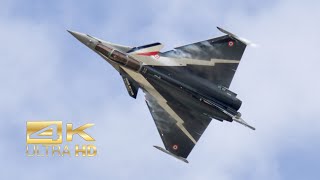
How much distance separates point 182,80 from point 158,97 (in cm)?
262

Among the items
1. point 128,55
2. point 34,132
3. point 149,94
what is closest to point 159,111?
point 149,94

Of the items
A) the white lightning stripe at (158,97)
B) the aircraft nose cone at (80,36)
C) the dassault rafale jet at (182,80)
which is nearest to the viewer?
the aircraft nose cone at (80,36)

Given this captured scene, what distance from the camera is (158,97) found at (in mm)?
61812

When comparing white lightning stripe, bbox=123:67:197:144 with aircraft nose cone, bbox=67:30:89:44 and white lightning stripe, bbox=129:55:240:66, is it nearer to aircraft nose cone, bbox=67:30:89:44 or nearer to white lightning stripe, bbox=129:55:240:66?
white lightning stripe, bbox=129:55:240:66

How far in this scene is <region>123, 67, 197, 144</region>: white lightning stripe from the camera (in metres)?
60.2

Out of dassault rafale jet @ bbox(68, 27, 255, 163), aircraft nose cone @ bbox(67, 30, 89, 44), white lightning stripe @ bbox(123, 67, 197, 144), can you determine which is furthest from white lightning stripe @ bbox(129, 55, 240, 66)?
aircraft nose cone @ bbox(67, 30, 89, 44)

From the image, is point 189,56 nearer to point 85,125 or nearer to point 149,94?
point 149,94

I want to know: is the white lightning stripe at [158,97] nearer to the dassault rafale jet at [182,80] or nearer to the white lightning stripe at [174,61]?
the dassault rafale jet at [182,80]

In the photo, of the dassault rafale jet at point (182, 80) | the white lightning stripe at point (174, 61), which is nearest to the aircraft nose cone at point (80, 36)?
the dassault rafale jet at point (182, 80)

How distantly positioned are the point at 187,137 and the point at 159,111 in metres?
3.19

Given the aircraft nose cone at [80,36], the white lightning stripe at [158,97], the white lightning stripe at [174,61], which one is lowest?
the white lightning stripe at [158,97]

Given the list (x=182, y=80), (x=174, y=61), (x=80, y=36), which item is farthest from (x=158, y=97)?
(x=80, y=36)

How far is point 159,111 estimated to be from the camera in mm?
62969

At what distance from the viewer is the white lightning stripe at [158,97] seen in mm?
60188
